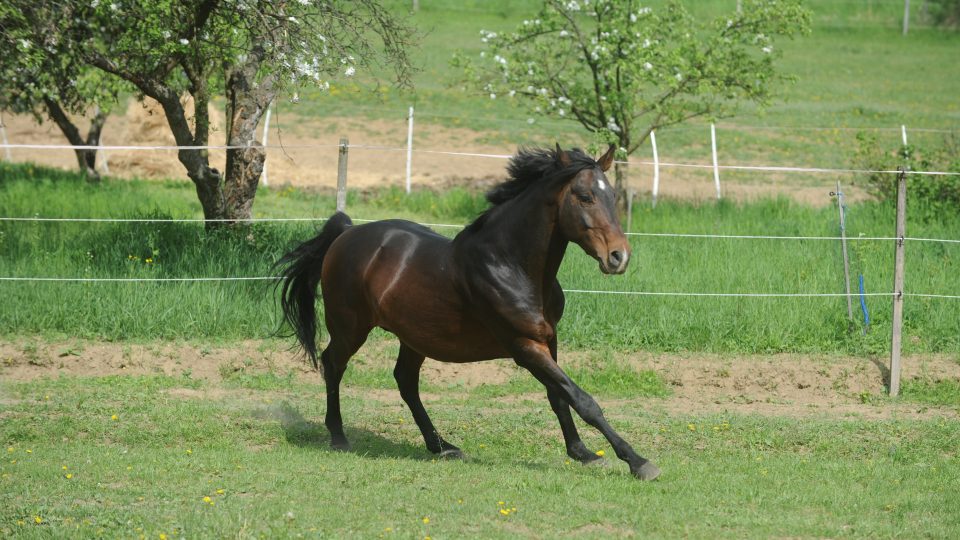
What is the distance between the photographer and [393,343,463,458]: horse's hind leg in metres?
8.17

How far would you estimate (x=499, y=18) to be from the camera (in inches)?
1661

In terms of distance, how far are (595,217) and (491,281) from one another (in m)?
0.87

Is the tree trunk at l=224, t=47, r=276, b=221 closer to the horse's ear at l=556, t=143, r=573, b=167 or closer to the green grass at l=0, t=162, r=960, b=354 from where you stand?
the green grass at l=0, t=162, r=960, b=354

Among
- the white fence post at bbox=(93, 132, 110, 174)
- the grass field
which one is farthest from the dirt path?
the white fence post at bbox=(93, 132, 110, 174)

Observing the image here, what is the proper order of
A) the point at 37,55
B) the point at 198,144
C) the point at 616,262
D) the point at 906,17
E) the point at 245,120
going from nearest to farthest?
the point at 616,262, the point at 37,55, the point at 245,120, the point at 198,144, the point at 906,17

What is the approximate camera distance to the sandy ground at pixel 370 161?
2031cm

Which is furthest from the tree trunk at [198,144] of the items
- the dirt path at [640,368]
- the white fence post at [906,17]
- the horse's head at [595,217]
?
the white fence post at [906,17]

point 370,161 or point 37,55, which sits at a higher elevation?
point 37,55

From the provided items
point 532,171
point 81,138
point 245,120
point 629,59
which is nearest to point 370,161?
point 81,138

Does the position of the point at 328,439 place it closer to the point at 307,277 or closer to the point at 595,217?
the point at 307,277

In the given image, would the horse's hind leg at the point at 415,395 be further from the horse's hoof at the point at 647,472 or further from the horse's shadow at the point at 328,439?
the horse's hoof at the point at 647,472

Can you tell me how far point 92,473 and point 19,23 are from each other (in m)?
6.07

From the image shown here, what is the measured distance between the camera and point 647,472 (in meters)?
6.98

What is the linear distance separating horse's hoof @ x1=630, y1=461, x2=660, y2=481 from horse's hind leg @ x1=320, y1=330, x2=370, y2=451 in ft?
7.72
